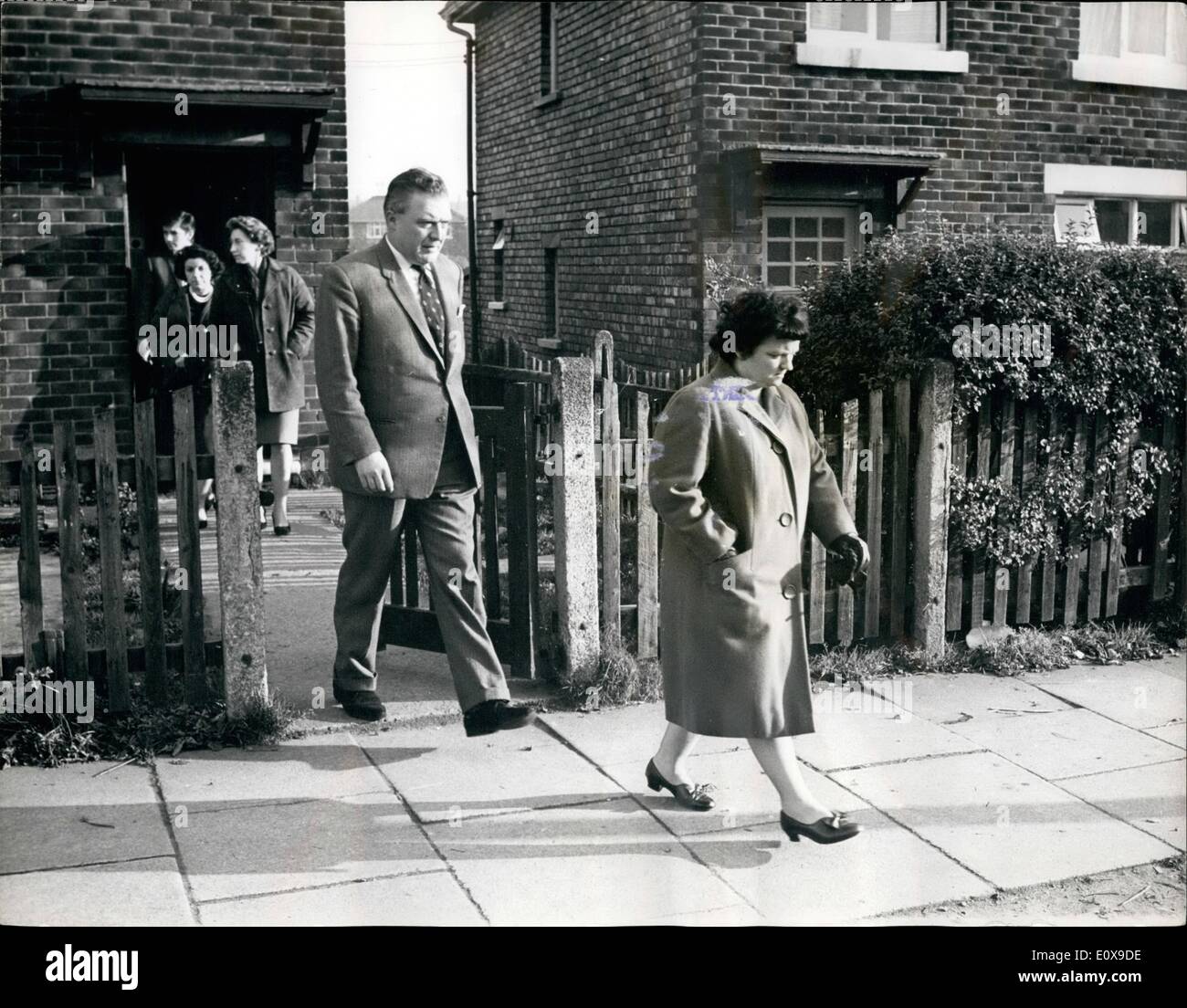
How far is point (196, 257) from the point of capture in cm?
927

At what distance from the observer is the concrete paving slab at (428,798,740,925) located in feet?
12.5

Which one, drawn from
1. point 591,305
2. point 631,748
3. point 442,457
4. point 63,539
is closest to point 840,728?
point 631,748

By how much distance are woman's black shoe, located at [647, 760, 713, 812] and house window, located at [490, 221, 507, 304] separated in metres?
10.2

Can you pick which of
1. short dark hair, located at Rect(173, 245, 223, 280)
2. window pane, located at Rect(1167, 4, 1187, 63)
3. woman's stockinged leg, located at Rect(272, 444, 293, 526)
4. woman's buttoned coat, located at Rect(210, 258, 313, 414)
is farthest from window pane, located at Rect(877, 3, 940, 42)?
woman's stockinged leg, located at Rect(272, 444, 293, 526)

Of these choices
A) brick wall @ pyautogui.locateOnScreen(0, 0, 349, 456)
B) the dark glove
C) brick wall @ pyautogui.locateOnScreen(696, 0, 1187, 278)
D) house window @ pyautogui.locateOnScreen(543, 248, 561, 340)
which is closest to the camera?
the dark glove

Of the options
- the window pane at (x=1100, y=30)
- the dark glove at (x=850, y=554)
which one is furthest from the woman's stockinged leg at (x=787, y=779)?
the window pane at (x=1100, y=30)

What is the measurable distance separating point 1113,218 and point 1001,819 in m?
9.18

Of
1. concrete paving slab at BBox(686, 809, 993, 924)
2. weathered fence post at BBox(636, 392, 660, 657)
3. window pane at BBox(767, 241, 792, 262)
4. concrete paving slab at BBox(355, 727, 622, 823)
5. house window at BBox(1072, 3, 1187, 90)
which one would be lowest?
concrete paving slab at BBox(686, 809, 993, 924)

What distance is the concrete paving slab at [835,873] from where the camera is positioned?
3.86 meters

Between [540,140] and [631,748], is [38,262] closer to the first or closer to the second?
[540,140]

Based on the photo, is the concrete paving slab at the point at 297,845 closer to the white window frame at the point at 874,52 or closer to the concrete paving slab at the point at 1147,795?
the concrete paving slab at the point at 1147,795

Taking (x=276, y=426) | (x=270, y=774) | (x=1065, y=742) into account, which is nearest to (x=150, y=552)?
(x=270, y=774)

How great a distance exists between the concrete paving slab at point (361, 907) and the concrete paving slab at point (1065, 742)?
7.65 feet

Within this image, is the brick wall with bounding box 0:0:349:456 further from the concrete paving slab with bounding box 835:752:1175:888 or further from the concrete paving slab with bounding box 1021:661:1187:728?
the concrete paving slab with bounding box 835:752:1175:888
